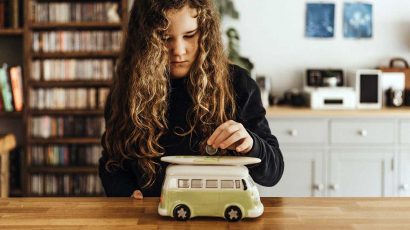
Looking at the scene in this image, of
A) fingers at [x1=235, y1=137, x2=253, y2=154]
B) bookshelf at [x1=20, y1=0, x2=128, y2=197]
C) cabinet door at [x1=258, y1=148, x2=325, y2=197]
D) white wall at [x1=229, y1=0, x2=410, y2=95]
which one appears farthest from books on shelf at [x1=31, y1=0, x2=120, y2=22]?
fingers at [x1=235, y1=137, x2=253, y2=154]

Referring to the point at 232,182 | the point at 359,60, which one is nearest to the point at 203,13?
the point at 232,182

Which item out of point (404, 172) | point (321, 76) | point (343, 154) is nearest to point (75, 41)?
point (321, 76)

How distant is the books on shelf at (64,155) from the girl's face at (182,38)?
240cm

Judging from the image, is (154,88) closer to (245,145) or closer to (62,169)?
(245,145)

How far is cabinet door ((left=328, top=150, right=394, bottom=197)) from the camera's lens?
3689 millimetres

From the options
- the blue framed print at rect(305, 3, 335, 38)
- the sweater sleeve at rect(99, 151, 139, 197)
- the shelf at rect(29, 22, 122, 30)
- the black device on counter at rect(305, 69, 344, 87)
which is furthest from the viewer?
the blue framed print at rect(305, 3, 335, 38)

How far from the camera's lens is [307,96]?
13.0ft

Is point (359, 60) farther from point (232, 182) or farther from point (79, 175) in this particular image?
point (232, 182)

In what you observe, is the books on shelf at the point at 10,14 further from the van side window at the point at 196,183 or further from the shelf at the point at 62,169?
the van side window at the point at 196,183

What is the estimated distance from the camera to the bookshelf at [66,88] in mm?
3852

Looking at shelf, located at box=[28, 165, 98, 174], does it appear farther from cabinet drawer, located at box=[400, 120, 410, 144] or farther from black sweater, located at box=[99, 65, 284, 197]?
black sweater, located at box=[99, 65, 284, 197]

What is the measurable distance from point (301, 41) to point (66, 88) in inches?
69.2

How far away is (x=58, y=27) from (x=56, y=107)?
555mm

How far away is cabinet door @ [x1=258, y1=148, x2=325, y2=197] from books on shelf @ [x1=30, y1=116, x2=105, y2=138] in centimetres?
126
